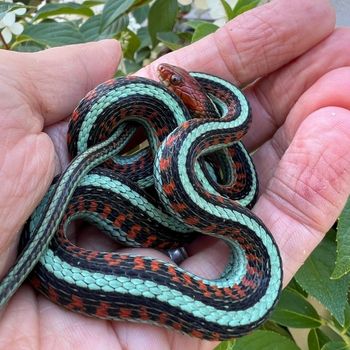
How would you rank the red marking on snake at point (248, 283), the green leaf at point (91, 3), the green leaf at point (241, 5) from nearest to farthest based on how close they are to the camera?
1. the red marking on snake at point (248, 283)
2. the green leaf at point (241, 5)
3. the green leaf at point (91, 3)

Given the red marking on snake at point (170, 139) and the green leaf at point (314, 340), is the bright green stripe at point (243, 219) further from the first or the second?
the green leaf at point (314, 340)

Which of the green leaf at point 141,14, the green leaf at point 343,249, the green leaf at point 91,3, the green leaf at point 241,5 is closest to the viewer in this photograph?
the green leaf at point 343,249

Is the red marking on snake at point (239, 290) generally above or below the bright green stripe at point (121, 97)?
below

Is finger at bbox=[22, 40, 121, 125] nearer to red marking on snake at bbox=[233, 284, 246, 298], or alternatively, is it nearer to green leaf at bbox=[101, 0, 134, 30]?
green leaf at bbox=[101, 0, 134, 30]

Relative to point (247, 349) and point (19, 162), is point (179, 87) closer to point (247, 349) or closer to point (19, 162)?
point (19, 162)

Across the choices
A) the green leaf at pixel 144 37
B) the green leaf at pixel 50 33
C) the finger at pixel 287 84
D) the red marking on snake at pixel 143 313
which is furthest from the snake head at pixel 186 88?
the red marking on snake at pixel 143 313

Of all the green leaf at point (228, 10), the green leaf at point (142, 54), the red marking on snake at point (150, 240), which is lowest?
the red marking on snake at point (150, 240)

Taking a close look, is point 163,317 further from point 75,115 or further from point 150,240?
point 75,115
